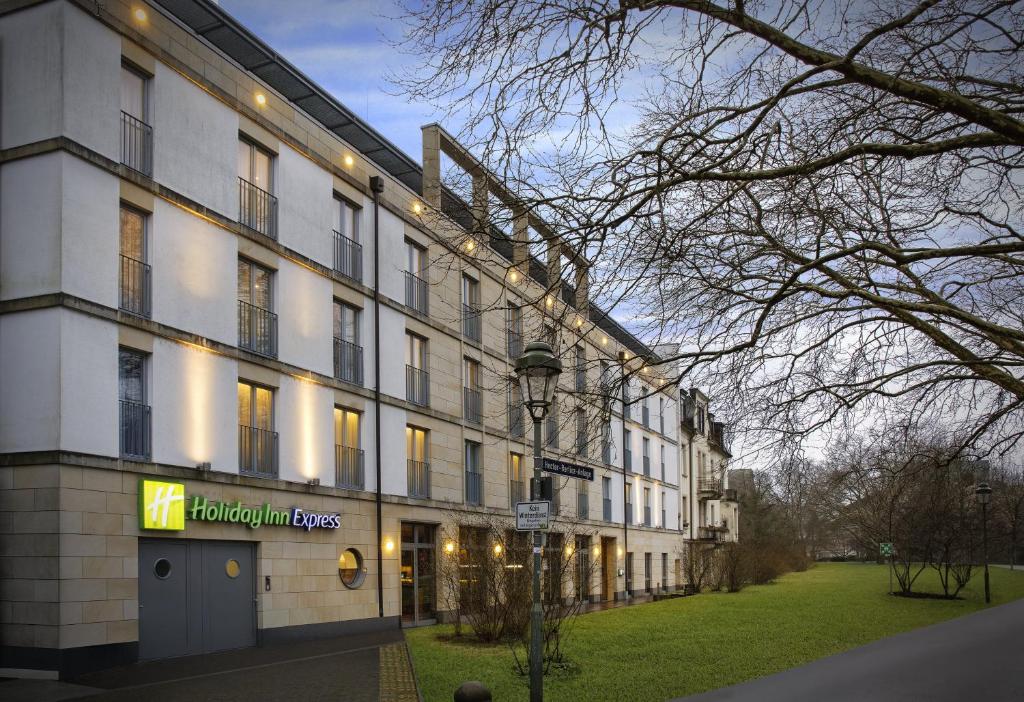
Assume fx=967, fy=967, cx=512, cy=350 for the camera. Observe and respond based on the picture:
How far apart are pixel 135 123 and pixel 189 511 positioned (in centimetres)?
730

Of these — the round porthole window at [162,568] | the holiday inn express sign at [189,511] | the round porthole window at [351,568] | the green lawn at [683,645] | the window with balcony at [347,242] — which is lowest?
the green lawn at [683,645]

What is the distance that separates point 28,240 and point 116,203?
1.64 metres

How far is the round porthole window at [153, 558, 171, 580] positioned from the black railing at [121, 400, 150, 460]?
77.9 inches

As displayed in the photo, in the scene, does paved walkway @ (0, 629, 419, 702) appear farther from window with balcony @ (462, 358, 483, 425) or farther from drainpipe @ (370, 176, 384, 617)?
window with balcony @ (462, 358, 483, 425)

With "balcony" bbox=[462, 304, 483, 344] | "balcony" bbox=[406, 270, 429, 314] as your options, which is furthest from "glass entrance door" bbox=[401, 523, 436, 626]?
"balcony" bbox=[462, 304, 483, 344]

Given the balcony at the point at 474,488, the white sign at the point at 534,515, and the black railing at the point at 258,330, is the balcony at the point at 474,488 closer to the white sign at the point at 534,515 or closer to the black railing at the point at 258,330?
the black railing at the point at 258,330

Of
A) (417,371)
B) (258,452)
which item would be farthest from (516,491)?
(258,452)

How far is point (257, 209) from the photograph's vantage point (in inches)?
840

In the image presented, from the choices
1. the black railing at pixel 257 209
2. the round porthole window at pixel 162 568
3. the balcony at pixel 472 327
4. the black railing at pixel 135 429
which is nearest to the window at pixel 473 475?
the balcony at pixel 472 327

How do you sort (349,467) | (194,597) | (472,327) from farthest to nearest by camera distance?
(472,327)
(349,467)
(194,597)

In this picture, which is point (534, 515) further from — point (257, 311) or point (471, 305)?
point (471, 305)

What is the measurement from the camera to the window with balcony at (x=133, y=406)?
17062 millimetres

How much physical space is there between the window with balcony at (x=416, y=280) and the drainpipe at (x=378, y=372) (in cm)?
182

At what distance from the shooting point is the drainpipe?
24.5 meters
